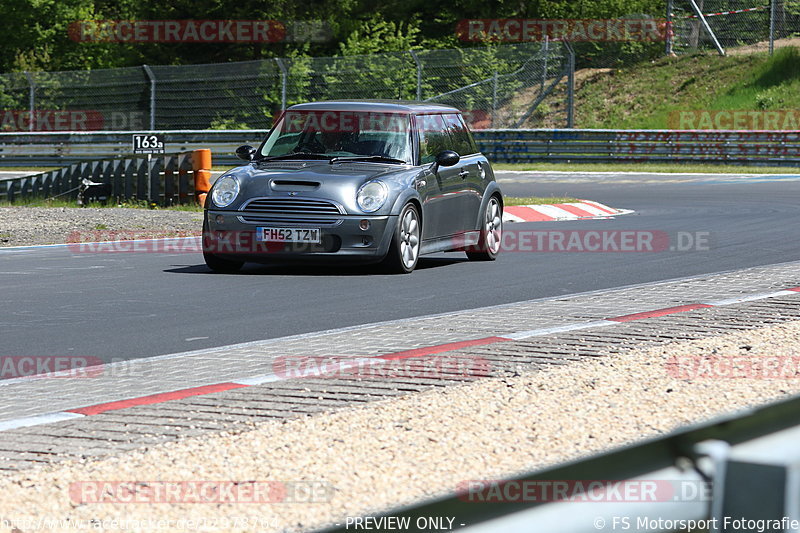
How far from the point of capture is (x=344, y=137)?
12609 millimetres

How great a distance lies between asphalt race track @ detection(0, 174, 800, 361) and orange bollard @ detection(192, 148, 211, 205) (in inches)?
266

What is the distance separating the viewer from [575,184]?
28875mm

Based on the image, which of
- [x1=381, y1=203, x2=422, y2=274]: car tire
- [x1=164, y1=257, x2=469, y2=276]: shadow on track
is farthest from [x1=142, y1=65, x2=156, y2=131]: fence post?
[x1=381, y1=203, x2=422, y2=274]: car tire

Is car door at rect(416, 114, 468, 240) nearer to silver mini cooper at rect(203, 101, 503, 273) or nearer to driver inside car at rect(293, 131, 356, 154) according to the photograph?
silver mini cooper at rect(203, 101, 503, 273)

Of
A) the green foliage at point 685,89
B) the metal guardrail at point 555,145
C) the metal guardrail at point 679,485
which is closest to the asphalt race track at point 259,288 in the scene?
the metal guardrail at point 679,485

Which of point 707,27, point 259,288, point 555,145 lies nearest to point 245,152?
point 259,288

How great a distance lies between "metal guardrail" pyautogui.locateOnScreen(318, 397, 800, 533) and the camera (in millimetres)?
2150

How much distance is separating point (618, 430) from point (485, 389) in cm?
105

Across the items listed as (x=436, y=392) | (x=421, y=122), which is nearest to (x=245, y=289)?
(x=421, y=122)

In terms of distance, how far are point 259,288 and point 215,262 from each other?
3.97ft

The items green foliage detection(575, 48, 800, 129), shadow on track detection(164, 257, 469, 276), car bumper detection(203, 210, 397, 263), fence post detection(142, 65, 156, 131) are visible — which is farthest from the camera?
green foliage detection(575, 48, 800, 129)

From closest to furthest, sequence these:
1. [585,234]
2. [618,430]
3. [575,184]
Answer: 1. [618,430]
2. [585,234]
3. [575,184]

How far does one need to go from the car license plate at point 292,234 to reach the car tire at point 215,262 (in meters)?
0.62

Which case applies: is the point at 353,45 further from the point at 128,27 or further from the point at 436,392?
the point at 436,392
